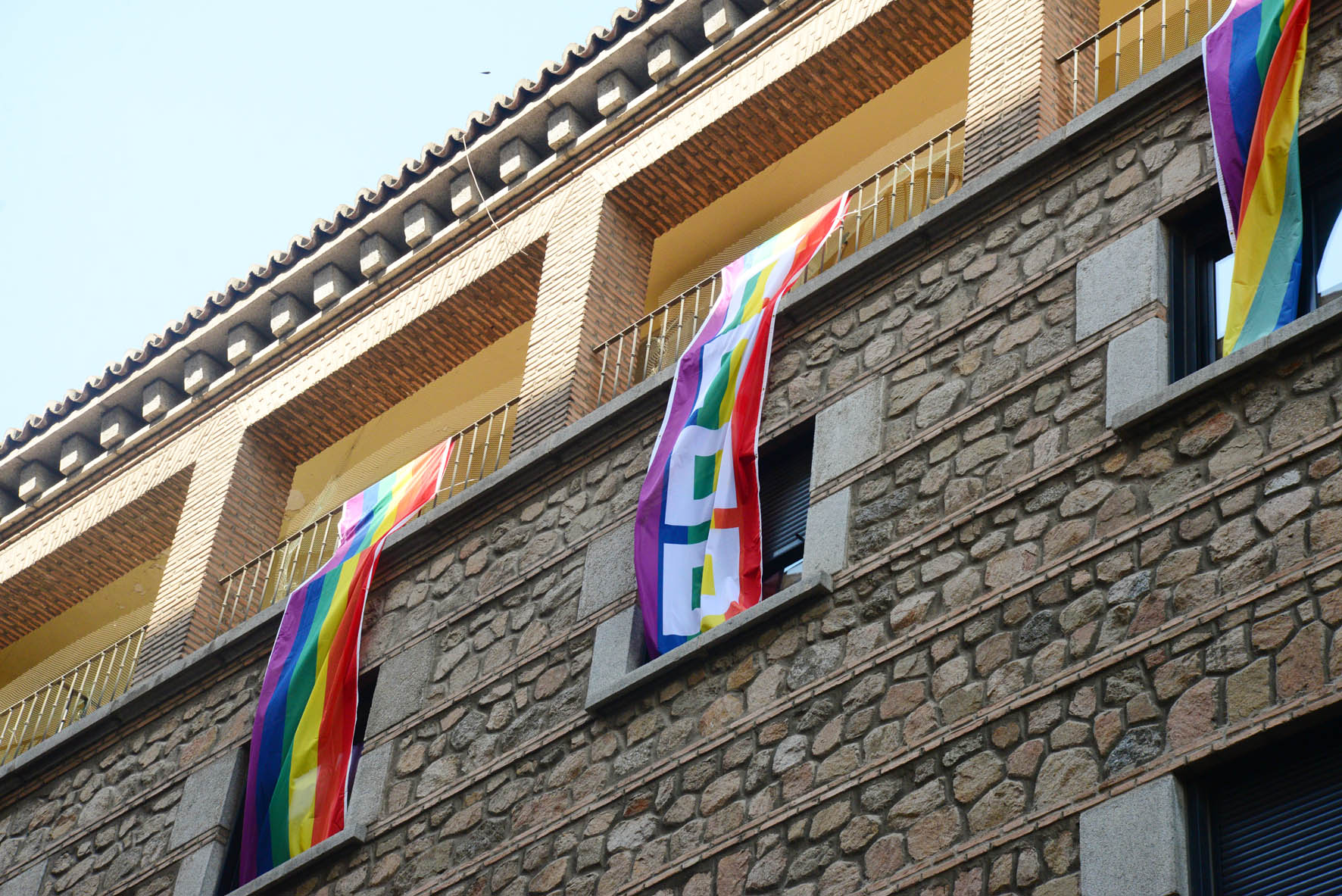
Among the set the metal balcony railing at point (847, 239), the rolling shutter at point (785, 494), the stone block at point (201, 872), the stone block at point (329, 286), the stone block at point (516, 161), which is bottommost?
the stone block at point (201, 872)

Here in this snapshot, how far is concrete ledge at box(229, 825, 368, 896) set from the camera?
11008 millimetres

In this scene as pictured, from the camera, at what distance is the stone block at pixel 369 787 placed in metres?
11.2

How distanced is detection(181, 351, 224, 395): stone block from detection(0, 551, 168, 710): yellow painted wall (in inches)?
60.7

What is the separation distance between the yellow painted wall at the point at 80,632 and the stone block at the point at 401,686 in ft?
18.4

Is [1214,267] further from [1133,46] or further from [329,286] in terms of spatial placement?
[329,286]

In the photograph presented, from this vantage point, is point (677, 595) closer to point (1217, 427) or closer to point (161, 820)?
point (1217, 427)

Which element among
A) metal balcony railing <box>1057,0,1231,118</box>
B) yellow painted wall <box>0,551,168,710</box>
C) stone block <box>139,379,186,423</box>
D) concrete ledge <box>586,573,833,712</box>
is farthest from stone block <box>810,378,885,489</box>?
yellow painted wall <box>0,551,168,710</box>

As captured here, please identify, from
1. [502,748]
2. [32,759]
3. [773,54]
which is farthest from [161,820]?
[773,54]

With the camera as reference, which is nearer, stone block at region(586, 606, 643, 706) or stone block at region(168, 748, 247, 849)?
stone block at region(586, 606, 643, 706)

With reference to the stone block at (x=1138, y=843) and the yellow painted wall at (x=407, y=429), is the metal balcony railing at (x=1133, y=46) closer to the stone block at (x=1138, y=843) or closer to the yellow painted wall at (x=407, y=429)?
the stone block at (x=1138, y=843)

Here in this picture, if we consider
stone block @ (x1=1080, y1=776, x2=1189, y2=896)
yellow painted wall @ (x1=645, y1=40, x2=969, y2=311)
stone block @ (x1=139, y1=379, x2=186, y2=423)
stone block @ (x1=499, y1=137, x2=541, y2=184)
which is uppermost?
stone block @ (x1=499, y1=137, x2=541, y2=184)

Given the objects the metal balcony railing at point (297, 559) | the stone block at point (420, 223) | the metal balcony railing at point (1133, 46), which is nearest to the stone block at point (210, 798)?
the metal balcony railing at point (297, 559)

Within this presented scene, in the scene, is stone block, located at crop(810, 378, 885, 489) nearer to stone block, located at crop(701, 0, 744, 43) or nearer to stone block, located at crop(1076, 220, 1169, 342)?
stone block, located at crop(1076, 220, 1169, 342)

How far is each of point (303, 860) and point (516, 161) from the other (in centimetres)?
603
